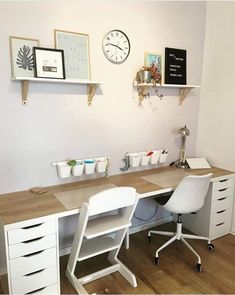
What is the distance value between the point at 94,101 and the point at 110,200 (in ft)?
3.24

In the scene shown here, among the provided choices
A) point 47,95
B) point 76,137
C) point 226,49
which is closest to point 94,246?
point 76,137

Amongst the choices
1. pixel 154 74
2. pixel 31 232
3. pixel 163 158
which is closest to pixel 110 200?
pixel 31 232

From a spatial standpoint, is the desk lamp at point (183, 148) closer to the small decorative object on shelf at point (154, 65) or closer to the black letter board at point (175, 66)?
the black letter board at point (175, 66)

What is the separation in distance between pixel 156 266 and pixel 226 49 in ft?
7.48

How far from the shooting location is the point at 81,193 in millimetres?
2111

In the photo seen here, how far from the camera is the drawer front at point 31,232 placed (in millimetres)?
1607

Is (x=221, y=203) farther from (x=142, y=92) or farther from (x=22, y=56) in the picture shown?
(x=22, y=56)

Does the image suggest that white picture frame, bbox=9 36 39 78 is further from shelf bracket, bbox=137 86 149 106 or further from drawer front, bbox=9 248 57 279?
drawer front, bbox=9 248 57 279

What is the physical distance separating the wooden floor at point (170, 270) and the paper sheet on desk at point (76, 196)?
27.1 inches

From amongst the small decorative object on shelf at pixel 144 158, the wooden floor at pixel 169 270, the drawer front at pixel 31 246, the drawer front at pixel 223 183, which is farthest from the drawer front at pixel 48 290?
the drawer front at pixel 223 183

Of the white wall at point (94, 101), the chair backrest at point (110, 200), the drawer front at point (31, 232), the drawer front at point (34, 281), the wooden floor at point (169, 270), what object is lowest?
the wooden floor at point (169, 270)

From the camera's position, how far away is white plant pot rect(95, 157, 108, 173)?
239 centimetres

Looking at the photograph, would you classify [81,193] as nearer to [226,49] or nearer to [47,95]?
[47,95]

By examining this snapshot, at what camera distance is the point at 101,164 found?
2.40 meters
